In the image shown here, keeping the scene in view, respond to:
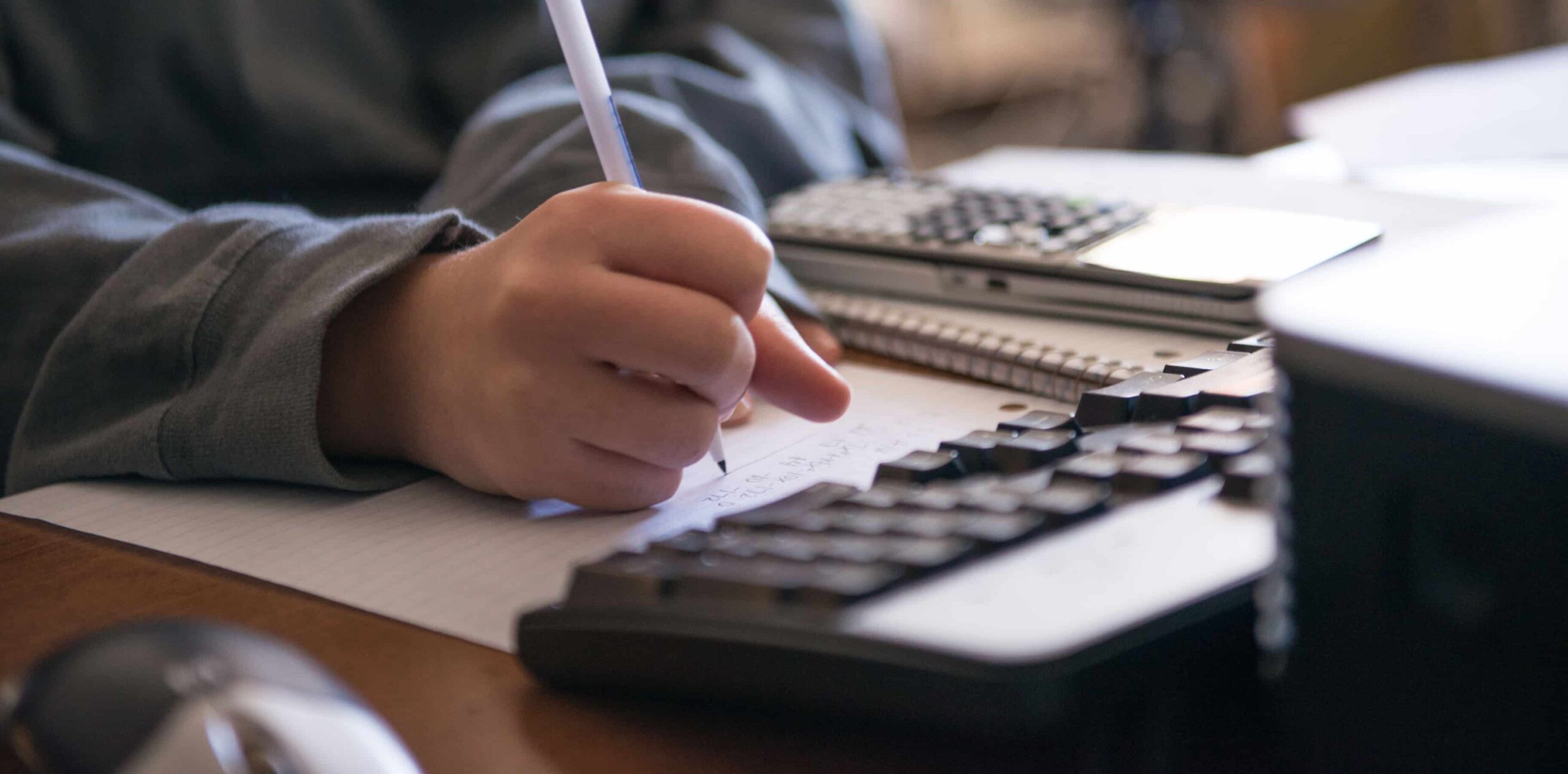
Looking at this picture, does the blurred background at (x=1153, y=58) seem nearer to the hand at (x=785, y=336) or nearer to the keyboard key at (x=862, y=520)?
the hand at (x=785, y=336)

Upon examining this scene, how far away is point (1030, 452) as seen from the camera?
0.97ft

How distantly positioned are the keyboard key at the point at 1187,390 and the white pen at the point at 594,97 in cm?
12

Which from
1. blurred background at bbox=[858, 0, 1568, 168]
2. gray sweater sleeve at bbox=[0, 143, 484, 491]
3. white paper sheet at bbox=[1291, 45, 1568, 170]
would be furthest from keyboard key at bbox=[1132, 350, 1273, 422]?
blurred background at bbox=[858, 0, 1568, 168]

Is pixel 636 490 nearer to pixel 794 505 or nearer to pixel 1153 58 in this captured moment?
pixel 794 505

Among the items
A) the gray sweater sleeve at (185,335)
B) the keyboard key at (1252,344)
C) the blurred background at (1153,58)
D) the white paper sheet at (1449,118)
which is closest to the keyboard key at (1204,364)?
the keyboard key at (1252,344)

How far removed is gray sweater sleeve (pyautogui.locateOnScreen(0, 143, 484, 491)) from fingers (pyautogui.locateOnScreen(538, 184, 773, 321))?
0.25 feet

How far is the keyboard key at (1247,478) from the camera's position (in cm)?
26

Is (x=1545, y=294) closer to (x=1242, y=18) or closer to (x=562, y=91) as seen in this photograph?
(x=562, y=91)

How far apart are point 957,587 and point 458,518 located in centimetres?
19

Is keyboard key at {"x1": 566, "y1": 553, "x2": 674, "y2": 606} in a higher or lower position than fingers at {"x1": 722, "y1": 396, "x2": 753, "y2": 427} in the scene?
higher

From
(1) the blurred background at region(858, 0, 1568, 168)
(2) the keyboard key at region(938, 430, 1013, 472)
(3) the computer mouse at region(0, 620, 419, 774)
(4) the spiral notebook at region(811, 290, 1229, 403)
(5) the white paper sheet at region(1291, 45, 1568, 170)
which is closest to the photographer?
(3) the computer mouse at region(0, 620, 419, 774)

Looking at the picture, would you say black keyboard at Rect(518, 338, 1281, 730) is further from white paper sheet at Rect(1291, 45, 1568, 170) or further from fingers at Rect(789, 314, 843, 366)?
white paper sheet at Rect(1291, 45, 1568, 170)

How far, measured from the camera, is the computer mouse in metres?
0.20

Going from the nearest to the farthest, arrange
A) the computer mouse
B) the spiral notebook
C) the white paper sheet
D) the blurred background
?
the computer mouse, the spiral notebook, the white paper sheet, the blurred background
